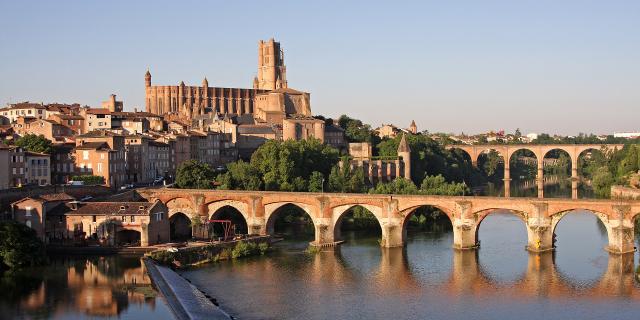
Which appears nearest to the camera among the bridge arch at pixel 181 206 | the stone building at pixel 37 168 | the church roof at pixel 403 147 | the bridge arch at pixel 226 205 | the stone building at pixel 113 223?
the stone building at pixel 113 223

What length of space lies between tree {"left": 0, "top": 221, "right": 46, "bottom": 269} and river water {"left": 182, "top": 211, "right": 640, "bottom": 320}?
751 centimetres

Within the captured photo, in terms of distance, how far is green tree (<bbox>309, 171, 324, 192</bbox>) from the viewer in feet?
202

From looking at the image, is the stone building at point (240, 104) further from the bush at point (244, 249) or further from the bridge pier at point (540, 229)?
the bridge pier at point (540, 229)

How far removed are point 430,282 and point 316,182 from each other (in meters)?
25.9

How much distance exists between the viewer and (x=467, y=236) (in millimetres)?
44312

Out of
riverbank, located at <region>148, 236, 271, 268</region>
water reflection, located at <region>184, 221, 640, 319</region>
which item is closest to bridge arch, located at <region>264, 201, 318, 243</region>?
water reflection, located at <region>184, 221, 640, 319</region>

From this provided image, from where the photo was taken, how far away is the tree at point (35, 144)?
5631 centimetres

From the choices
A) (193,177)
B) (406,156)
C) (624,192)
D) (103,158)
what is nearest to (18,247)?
(103,158)

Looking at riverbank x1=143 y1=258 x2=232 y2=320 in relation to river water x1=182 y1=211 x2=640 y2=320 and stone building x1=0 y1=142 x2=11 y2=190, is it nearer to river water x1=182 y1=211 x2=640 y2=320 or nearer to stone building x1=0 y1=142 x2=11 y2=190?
river water x1=182 y1=211 x2=640 y2=320

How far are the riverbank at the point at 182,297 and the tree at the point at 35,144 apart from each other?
68.4 ft

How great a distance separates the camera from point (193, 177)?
191 feet

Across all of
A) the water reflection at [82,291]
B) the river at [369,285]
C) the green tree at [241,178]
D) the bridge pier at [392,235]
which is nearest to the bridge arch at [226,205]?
the river at [369,285]

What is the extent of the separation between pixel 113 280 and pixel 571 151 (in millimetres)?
85570

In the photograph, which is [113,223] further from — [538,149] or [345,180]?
[538,149]
